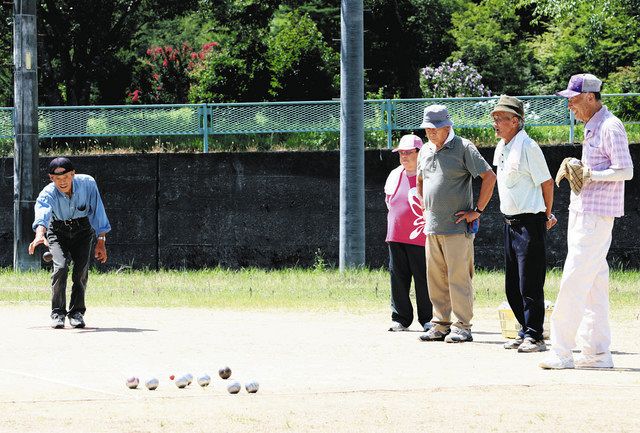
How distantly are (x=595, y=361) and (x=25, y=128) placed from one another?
541 inches

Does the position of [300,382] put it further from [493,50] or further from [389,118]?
[493,50]

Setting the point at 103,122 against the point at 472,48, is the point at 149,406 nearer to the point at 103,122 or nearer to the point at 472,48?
the point at 103,122

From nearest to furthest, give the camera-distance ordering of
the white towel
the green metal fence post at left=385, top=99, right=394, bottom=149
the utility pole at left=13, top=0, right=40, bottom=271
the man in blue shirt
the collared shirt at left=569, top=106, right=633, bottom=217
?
the collared shirt at left=569, top=106, right=633, bottom=217, the white towel, the man in blue shirt, the utility pole at left=13, top=0, right=40, bottom=271, the green metal fence post at left=385, top=99, right=394, bottom=149

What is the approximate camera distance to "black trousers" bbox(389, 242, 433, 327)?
12.7 m

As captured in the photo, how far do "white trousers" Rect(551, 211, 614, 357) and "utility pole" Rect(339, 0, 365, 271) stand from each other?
10.3 metres

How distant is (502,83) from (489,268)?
19589 millimetres

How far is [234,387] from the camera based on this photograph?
8.61 metres

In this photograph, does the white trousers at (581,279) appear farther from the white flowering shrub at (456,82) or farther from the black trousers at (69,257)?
the white flowering shrub at (456,82)

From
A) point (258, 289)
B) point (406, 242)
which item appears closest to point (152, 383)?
point (406, 242)

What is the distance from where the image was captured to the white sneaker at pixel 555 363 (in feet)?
31.8

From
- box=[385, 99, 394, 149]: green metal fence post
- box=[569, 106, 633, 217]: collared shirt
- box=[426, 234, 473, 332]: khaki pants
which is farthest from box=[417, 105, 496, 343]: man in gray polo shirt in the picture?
box=[385, 99, 394, 149]: green metal fence post

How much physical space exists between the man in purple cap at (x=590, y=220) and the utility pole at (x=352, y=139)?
33.7 feet

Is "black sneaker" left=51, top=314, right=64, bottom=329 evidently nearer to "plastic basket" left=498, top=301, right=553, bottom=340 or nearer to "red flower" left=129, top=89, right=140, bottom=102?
"plastic basket" left=498, top=301, right=553, bottom=340

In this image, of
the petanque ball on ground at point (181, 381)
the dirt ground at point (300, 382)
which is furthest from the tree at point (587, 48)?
the petanque ball on ground at point (181, 381)
